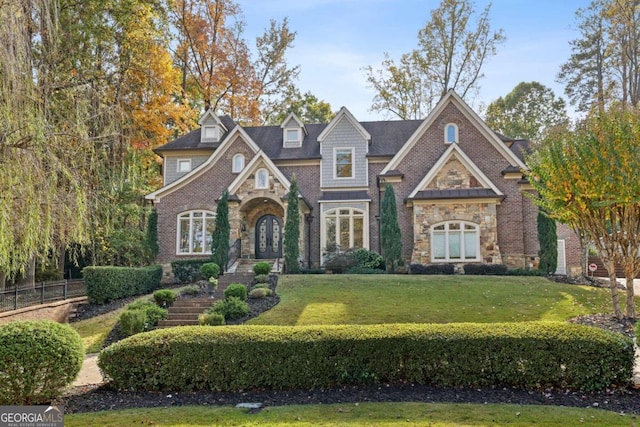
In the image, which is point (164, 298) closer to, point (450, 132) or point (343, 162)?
point (343, 162)

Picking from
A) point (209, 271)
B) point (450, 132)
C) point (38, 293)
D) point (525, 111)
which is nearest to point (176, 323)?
point (209, 271)

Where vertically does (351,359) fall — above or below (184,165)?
below

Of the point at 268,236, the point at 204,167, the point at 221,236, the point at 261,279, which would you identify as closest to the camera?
the point at 261,279

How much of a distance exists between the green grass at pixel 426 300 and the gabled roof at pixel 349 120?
8024mm

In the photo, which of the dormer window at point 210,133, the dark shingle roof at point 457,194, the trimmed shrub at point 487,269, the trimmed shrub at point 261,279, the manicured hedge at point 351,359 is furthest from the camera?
the dormer window at point 210,133

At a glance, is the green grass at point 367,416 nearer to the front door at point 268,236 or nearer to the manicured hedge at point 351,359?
the manicured hedge at point 351,359

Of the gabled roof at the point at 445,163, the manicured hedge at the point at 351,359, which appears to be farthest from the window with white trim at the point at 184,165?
the manicured hedge at the point at 351,359

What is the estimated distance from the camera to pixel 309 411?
21.5 ft

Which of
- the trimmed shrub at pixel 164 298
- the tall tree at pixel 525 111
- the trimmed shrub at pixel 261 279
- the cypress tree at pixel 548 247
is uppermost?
the tall tree at pixel 525 111

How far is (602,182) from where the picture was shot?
10.7 meters

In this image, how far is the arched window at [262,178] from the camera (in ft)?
68.7

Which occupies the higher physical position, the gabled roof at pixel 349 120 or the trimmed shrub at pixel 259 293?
the gabled roof at pixel 349 120

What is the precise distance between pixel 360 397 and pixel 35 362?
15.2 ft

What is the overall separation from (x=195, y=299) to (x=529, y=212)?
1418 cm
